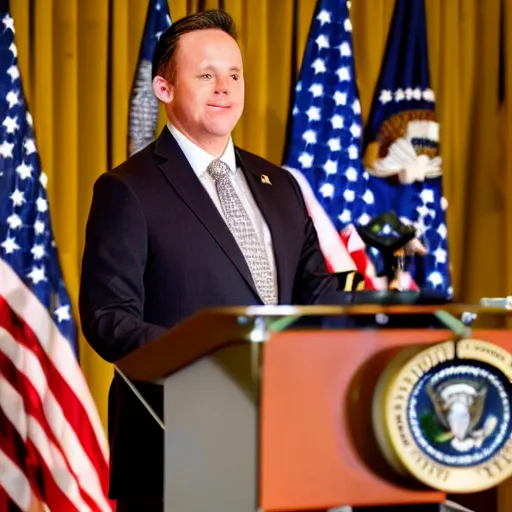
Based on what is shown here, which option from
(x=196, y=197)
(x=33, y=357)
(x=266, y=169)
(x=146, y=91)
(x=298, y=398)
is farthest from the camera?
(x=146, y=91)

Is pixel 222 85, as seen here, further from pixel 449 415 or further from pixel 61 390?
pixel 61 390

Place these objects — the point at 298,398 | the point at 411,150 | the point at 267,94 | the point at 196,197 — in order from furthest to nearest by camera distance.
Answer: the point at 411,150, the point at 267,94, the point at 196,197, the point at 298,398

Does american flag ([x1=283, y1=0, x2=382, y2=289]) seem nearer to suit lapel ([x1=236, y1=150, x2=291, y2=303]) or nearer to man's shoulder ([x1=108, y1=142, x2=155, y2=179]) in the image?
suit lapel ([x1=236, y1=150, x2=291, y2=303])

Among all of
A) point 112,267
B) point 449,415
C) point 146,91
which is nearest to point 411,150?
point 146,91

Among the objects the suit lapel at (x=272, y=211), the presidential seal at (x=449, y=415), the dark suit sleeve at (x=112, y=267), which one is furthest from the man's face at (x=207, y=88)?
the presidential seal at (x=449, y=415)

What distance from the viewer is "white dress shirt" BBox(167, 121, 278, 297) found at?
214 centimetres

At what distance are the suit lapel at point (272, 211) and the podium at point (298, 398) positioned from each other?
83cm

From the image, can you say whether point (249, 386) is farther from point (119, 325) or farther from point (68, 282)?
point (68, 282)

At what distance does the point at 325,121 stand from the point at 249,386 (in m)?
2.65

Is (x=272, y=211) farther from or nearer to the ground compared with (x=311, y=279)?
farther from the ground

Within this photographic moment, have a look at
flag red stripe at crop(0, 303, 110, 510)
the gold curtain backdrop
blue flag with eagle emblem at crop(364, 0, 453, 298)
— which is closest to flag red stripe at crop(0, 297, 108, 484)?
flag red stripe at crop(0, 303, 110, 510)

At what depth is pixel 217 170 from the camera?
2.18 metres

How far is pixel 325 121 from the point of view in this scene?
3713 millimetres

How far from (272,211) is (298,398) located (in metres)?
1.05
